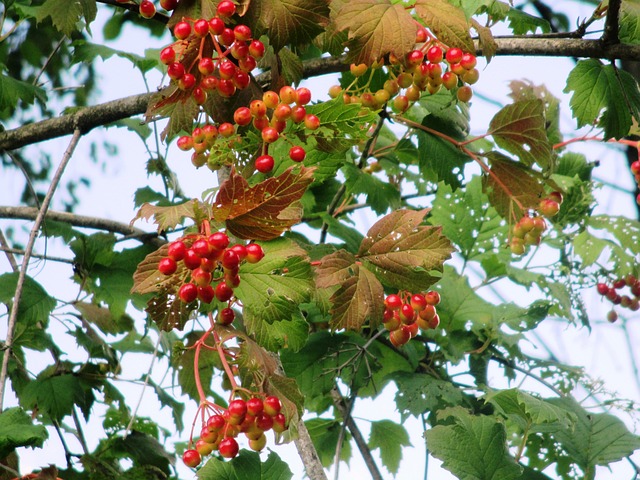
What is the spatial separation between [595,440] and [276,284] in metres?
0.84

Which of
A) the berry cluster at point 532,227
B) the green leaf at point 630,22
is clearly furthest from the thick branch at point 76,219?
the green leaf at point 630,22

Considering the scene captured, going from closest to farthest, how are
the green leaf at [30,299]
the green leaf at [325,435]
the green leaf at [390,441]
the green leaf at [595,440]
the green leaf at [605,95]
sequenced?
the green leaf at [595,440] → the green leaf at [605,95] → the green leaf at [30,299] → the green leaf at [325,435] → the green leaf at [390,441]

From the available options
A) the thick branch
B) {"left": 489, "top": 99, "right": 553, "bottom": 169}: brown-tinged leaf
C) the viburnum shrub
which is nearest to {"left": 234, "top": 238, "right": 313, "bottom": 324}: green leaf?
the viburnum shrub

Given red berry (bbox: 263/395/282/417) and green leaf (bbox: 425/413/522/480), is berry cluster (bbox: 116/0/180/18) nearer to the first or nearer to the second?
red berry (bbox: 263/395/282/417)

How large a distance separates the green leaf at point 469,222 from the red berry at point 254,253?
1.01 metres

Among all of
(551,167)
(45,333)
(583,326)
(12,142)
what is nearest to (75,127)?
(12,142)

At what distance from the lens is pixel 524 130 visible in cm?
161

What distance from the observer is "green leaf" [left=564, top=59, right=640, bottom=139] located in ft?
5.30

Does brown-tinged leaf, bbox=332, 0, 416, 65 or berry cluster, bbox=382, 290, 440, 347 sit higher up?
brown-tinged leaf, bbox=332, 0, 416, 65

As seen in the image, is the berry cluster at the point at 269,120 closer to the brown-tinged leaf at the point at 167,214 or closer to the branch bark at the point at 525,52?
the brown-tinged leaf at the point at 167,214

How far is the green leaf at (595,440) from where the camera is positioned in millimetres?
1507

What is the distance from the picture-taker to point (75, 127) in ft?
5.64

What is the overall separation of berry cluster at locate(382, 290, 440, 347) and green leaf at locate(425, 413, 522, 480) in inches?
7.2

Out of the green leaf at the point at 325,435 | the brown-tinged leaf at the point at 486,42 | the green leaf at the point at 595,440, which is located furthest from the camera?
the green leaf at the point at 325,435
